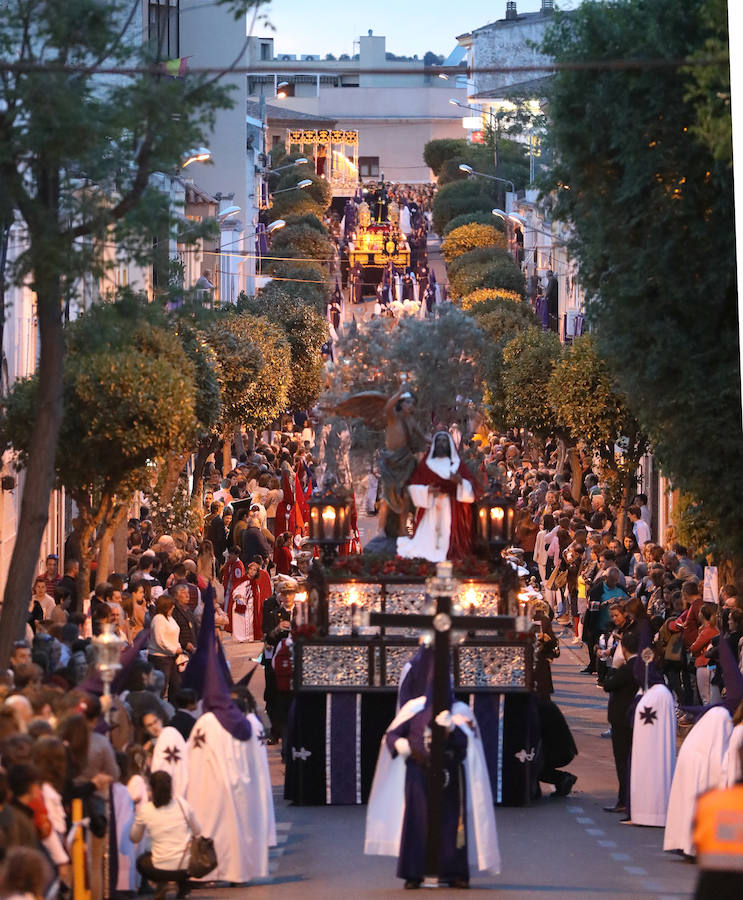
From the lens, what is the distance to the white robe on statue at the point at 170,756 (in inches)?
483

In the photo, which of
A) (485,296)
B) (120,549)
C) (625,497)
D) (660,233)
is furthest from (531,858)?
(485,296)

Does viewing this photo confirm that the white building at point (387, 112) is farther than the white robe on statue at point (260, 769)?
Yes

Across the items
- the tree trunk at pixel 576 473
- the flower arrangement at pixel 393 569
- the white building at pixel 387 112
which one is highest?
the white building at pixel 387 112

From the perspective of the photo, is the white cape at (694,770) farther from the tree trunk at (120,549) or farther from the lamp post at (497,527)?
the tree trunk at (120,549)

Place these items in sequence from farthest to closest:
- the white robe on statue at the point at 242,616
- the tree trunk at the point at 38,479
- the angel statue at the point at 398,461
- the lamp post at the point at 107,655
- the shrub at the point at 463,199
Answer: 1. the shrub at the point at 463,199
2. the white robe on statue at the point at 242,616
3. the angel statue at the point at 398,461
4. the tree trunk at the point at 38,479
5. the lamp post at the point at 107,655

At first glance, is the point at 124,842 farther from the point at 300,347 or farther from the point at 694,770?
the point at 300,347

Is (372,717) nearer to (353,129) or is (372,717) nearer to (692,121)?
(692,121)

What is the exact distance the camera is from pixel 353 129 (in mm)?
150500

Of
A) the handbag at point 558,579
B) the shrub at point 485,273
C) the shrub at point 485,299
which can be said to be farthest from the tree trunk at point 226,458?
the shrub at point 485,273

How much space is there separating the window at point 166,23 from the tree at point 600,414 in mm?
18158

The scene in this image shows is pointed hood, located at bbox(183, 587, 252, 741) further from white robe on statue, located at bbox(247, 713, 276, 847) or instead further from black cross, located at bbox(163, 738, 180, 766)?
black cross, located at bbox(163, 738, 180, 766)

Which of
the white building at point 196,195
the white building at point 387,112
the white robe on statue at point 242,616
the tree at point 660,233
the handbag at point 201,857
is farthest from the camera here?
the white building at point 387,112

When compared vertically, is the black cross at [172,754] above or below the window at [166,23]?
below

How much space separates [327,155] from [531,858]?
12120 cm
